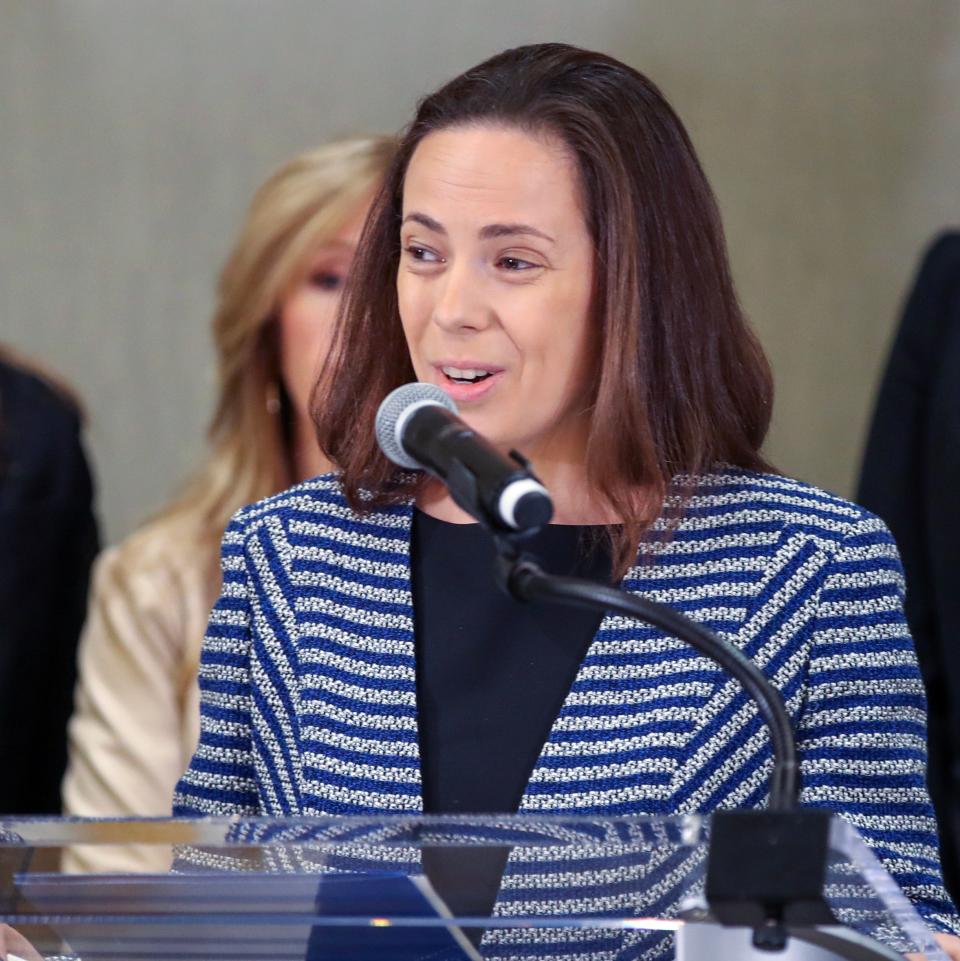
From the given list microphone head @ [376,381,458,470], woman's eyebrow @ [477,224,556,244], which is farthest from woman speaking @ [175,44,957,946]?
microphone head @ [376,381,458,470]

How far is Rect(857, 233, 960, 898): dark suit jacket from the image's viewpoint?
7.84 ft

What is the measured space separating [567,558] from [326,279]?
1.13m

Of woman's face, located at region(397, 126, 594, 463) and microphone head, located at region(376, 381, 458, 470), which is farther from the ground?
woman's face, located at region(397, 126, 594, 463)

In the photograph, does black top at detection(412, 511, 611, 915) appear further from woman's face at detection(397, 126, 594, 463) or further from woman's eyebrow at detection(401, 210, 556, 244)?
woman's eyebrow at detection(401, 210, 556, 244)

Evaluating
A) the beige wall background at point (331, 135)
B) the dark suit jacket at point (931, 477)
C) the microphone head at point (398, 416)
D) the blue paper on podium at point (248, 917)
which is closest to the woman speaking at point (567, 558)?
the microphone head at point (398, 416)

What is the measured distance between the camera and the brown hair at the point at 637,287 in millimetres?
1381

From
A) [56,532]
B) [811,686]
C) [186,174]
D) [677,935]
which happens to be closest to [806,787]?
[811,686]

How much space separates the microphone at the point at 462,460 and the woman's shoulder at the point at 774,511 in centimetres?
39

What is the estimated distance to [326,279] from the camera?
249 centimetres

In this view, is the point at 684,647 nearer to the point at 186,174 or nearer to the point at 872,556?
the point at 872,556

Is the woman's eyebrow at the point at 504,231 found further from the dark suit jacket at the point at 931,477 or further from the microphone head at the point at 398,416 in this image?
the dark suit jacket at the point at 931,477

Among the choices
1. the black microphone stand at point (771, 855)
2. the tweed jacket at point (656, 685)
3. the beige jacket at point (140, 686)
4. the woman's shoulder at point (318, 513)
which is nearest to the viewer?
the black microphone stand at point (771, 855)

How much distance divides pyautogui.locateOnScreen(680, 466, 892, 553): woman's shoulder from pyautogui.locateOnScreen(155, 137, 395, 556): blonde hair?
1.12m

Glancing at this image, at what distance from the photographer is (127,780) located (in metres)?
2.35
